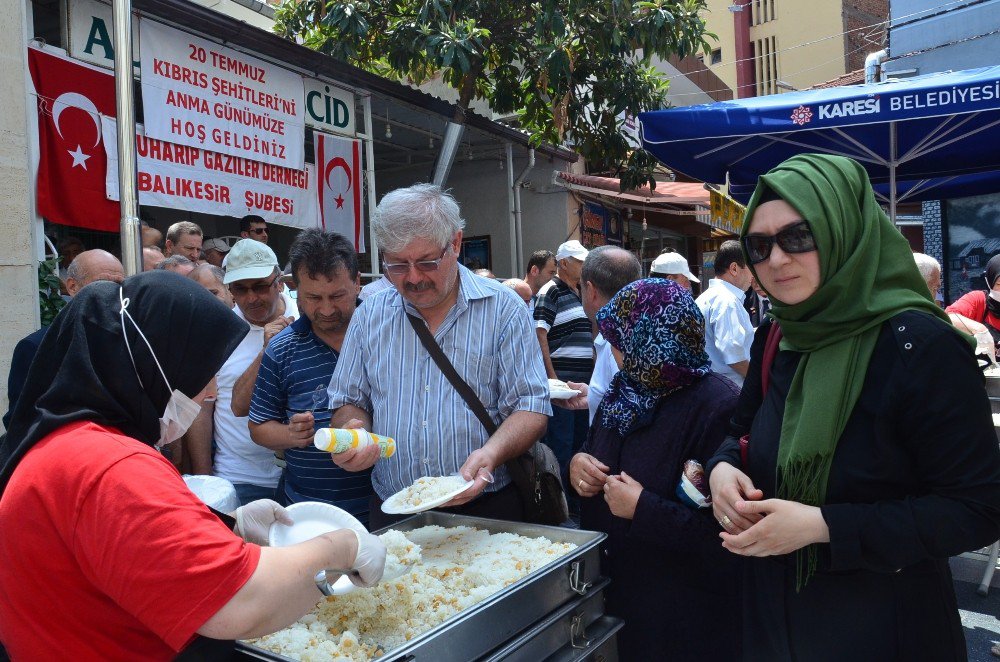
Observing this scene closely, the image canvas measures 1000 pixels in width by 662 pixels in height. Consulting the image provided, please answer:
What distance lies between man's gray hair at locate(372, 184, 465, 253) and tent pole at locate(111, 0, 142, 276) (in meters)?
1.51

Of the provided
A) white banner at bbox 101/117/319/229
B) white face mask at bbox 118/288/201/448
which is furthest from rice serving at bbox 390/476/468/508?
white banner at bbox 101/117/319/229

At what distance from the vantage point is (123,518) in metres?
1.21

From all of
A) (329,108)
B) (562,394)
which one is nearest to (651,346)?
(562,394)

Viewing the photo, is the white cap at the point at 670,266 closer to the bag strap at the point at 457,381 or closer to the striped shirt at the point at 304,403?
the striped shirt at the point at 304,403

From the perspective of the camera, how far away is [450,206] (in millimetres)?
2512

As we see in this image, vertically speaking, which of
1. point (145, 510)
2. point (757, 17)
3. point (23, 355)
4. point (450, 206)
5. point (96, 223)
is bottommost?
point (145, 510)

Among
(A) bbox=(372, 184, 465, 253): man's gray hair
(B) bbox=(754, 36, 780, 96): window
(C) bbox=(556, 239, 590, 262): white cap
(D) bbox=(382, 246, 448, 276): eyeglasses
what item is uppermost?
(B) bbox=(754, 36, 780, 96): window

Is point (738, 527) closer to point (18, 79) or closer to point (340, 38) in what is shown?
point (18, 79)

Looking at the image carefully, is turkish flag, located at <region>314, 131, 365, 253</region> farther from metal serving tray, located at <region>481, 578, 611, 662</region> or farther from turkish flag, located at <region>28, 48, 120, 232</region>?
metal serving tray, located at <region>481, 578, 611, 662</region>

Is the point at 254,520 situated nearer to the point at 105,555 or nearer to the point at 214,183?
the point at 105,555

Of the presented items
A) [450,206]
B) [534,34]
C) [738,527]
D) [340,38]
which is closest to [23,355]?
[450,206]

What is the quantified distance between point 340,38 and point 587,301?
18.4ft

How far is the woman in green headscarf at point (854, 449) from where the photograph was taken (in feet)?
4.76

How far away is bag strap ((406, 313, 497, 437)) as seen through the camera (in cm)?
243
